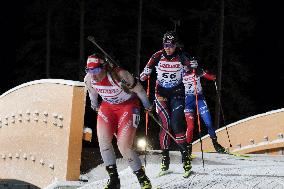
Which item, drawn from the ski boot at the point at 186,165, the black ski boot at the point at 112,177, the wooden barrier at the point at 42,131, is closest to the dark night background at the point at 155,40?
the wooden barrier at the point at 42,131

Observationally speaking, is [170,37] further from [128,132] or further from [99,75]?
[128,132]

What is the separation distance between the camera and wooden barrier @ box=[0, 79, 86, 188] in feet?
31.2

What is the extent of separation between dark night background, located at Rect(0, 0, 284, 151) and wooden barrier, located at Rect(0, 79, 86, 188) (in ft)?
42.3

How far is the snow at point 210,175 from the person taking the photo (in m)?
7.41

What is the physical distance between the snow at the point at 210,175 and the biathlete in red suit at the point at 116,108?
2.42ft

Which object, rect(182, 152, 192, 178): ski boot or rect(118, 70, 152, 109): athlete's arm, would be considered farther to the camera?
rect(182, 152, 192, 178): ski boot

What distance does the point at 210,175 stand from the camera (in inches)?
316

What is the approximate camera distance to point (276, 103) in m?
29.4

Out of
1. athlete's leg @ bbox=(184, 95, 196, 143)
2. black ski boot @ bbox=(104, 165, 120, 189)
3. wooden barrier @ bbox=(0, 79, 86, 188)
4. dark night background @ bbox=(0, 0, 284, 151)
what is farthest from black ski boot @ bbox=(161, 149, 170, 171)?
dark night background @ bbox=(0, 0, 284, 151)

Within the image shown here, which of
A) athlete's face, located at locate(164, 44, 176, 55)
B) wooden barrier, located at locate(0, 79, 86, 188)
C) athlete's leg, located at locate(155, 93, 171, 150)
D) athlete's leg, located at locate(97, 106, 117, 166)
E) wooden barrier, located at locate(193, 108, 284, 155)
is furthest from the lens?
wooden barrier, located at locate(193, 108, 284, 155)

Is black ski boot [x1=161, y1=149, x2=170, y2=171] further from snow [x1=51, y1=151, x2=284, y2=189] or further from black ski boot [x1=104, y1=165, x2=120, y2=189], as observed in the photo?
black ski boot [x1=104, y1=165, x2=120, y2=189]

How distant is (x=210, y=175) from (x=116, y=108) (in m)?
1.81

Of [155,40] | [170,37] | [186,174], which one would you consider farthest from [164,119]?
[155,40]

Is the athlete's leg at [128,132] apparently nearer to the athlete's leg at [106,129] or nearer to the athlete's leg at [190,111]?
the athlete's leg at [106,129]
